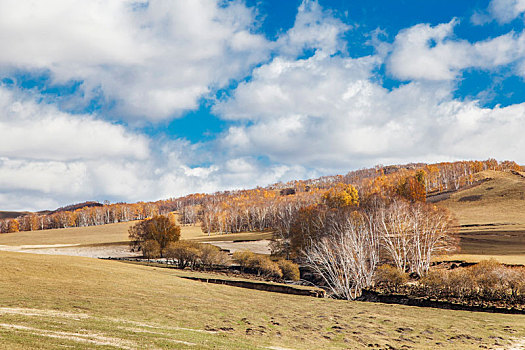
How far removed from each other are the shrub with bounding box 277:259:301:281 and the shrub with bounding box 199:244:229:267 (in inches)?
564

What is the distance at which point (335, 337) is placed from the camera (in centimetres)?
2447

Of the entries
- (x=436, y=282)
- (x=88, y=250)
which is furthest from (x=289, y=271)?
(x=88, y=250)

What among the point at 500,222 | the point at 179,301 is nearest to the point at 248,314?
the point at 179,301

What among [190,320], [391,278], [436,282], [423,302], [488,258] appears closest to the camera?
[190,320]

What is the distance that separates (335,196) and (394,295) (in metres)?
90.7

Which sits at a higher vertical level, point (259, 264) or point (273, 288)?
point (259, 264)

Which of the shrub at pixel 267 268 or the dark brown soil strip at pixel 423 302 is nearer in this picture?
the dark brown soil strip at pixel 423 302

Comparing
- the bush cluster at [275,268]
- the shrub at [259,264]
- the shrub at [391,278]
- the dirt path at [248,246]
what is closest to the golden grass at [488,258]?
the shrub at [391,278]

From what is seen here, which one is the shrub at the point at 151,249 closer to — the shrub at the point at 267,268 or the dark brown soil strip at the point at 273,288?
the shrub at the point at 267,268

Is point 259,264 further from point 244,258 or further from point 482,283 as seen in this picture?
point 482,283

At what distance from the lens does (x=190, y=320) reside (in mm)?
24266

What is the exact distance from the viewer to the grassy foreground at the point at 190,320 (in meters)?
17.4

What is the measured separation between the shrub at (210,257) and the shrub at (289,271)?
14.3m

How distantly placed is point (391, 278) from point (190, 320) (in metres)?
41.2
